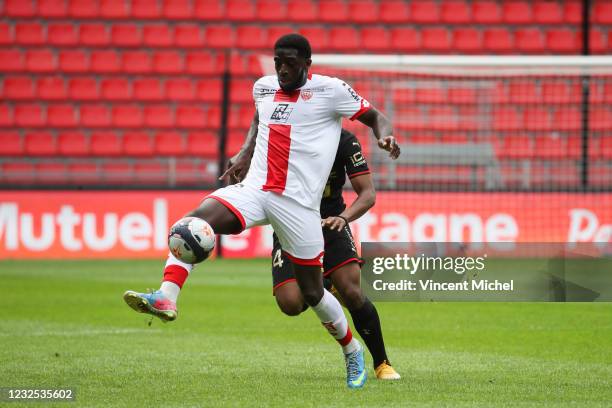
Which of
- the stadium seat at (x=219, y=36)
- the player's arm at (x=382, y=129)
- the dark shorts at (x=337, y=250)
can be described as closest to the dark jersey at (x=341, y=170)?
the dark shorts at (x=337, y=250)

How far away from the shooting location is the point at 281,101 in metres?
7.04

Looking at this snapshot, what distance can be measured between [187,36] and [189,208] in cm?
559

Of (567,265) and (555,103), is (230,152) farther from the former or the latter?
(567,265)

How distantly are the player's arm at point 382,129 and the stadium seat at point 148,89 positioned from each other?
643 inches

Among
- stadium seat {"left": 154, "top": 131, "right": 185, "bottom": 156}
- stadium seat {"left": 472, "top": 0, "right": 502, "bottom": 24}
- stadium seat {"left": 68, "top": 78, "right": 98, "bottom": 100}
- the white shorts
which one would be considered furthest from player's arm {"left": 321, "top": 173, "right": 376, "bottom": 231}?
stadium seat {"left": 472, "top": 0, "right": 502, "bottom": 24}

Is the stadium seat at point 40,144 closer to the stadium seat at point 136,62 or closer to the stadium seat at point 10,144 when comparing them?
the stadium seat at point 10,144

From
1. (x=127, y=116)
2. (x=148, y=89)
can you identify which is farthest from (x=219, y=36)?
(x=127, y=116)

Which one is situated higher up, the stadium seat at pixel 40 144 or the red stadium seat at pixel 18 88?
the red stadium seat at pixel 18 88

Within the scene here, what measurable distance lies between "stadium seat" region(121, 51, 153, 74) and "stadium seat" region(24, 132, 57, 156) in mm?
2168

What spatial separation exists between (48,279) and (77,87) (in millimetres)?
8062

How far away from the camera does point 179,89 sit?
2328 centimetres

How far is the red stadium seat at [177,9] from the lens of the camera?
24.0 meters

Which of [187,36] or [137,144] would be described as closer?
[137,144]

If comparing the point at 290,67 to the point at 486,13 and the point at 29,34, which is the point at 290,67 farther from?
the point at 486,13
